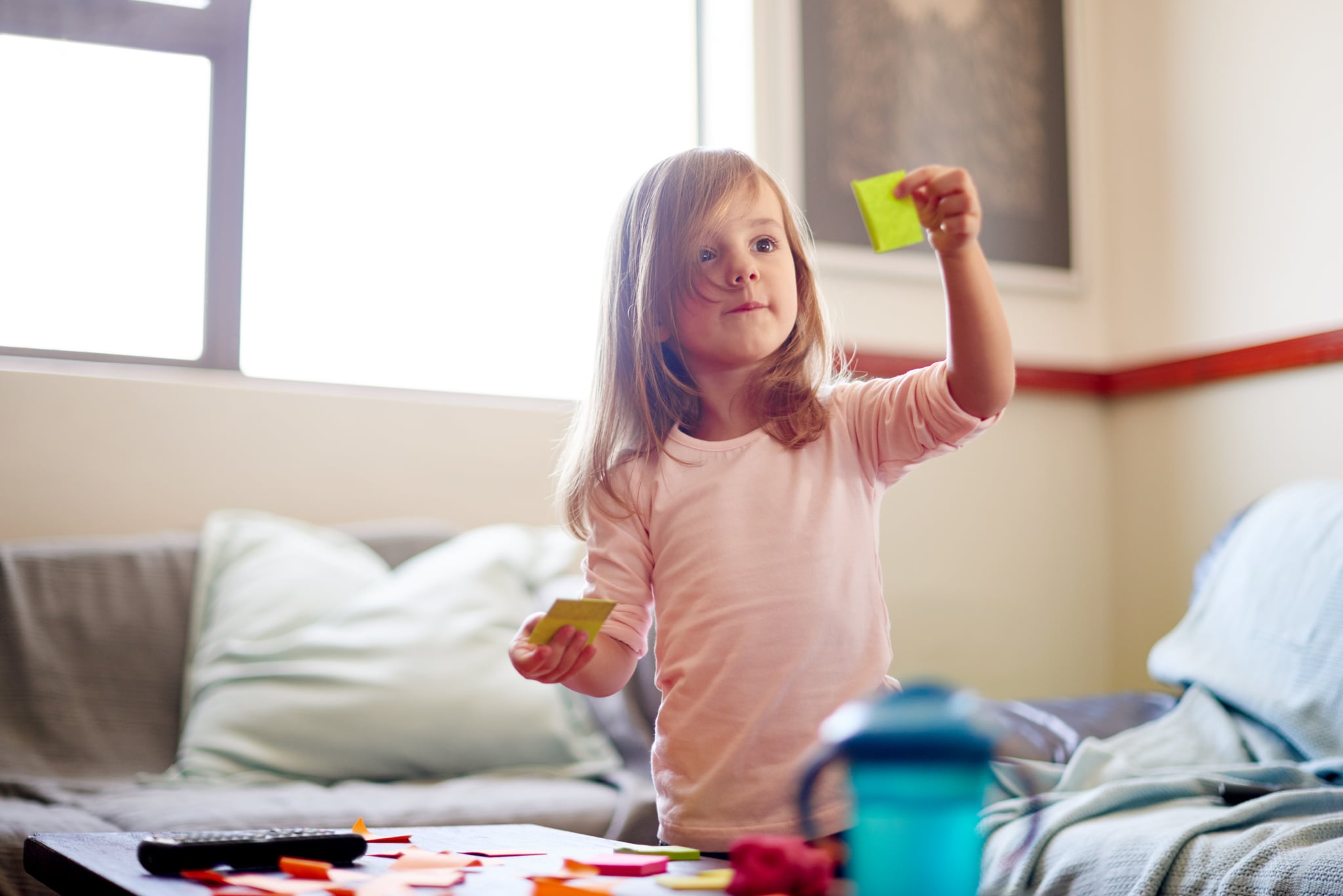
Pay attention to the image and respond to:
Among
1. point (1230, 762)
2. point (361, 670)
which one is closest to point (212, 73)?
point (361, 670)

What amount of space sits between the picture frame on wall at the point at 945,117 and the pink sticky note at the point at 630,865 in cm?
210

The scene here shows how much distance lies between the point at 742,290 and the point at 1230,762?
1.24 metres

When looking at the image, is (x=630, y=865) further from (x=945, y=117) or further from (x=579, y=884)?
(x=945, y=117)

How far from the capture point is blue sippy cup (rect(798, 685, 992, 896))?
49 centimetres

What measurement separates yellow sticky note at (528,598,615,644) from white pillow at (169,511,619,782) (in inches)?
43.1

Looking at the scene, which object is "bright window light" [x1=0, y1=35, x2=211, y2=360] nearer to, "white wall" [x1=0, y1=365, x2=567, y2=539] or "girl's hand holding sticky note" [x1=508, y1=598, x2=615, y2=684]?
"white wall" [x1=0, y1=365, x2=567, y2=539]

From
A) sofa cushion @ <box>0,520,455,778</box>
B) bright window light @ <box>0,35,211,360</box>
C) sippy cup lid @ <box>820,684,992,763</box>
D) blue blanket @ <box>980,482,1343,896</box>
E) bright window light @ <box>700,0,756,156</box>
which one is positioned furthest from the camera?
bright window light @ <box>700,0,756,156</box>

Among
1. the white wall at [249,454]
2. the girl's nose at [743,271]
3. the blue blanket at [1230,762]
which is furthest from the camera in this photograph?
the white wall at [249,454]

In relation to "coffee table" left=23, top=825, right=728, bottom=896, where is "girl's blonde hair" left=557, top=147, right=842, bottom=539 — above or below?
above

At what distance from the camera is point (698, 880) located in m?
0.72

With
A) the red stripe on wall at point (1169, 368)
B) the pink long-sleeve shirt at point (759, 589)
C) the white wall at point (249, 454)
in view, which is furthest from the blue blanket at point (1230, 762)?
the white wall at point (249, 454)

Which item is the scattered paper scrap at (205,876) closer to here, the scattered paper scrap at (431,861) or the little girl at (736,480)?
the scattered paper scrap at (431,861)

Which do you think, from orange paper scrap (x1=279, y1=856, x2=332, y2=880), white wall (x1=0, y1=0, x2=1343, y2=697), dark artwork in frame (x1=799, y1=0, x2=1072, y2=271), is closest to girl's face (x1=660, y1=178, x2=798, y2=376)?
orange paper scrap (x1=279, y1=856, x2=332, y2=880)

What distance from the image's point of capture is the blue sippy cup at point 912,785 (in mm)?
490
